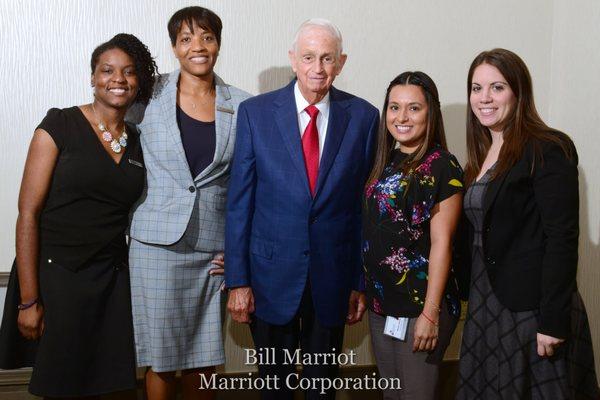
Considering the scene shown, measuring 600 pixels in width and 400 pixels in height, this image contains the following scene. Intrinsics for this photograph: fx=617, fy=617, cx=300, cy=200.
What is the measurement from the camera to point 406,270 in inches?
74.2

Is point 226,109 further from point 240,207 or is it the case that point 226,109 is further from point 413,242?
point 413,242

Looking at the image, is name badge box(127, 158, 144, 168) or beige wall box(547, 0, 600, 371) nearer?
name badge box(127, 158, 144, 168)

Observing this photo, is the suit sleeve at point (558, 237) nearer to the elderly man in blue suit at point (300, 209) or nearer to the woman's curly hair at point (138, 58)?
the elderly man in blue suit at point (300, 209)

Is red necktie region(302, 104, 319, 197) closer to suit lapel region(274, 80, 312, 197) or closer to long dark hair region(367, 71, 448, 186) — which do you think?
suit lapel region(274, 80, 312, 197)

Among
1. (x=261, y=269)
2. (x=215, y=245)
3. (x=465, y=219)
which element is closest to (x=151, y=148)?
(x=215, y=245)

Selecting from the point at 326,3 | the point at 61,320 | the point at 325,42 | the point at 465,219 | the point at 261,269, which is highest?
the point at 326,3

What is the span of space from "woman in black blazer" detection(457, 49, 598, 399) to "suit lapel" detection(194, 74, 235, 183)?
0.82m

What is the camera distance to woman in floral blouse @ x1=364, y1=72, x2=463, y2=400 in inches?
72.7

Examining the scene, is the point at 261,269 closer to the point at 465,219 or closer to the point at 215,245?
the point at 215,245

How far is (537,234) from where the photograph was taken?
1771 millimetres

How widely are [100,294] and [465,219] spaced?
121 centimetres

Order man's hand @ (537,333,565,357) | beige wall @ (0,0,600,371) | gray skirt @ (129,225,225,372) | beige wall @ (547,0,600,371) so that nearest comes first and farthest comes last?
man's hand @ (537,333,565,357) → gray skirt @ (129,225,225,372) → beige wall @ (0,0,600,371) → beige wall @ (547,0,600,371)

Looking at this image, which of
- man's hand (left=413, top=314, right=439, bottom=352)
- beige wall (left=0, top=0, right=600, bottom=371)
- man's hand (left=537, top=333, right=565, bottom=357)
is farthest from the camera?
beige wall (left=0, top=0, right=600, bottom=371)

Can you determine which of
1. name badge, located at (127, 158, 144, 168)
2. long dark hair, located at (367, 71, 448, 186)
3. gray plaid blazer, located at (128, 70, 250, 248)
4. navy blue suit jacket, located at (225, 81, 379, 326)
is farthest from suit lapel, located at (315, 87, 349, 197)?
name badge, located at (127, 158, 144, 168)
